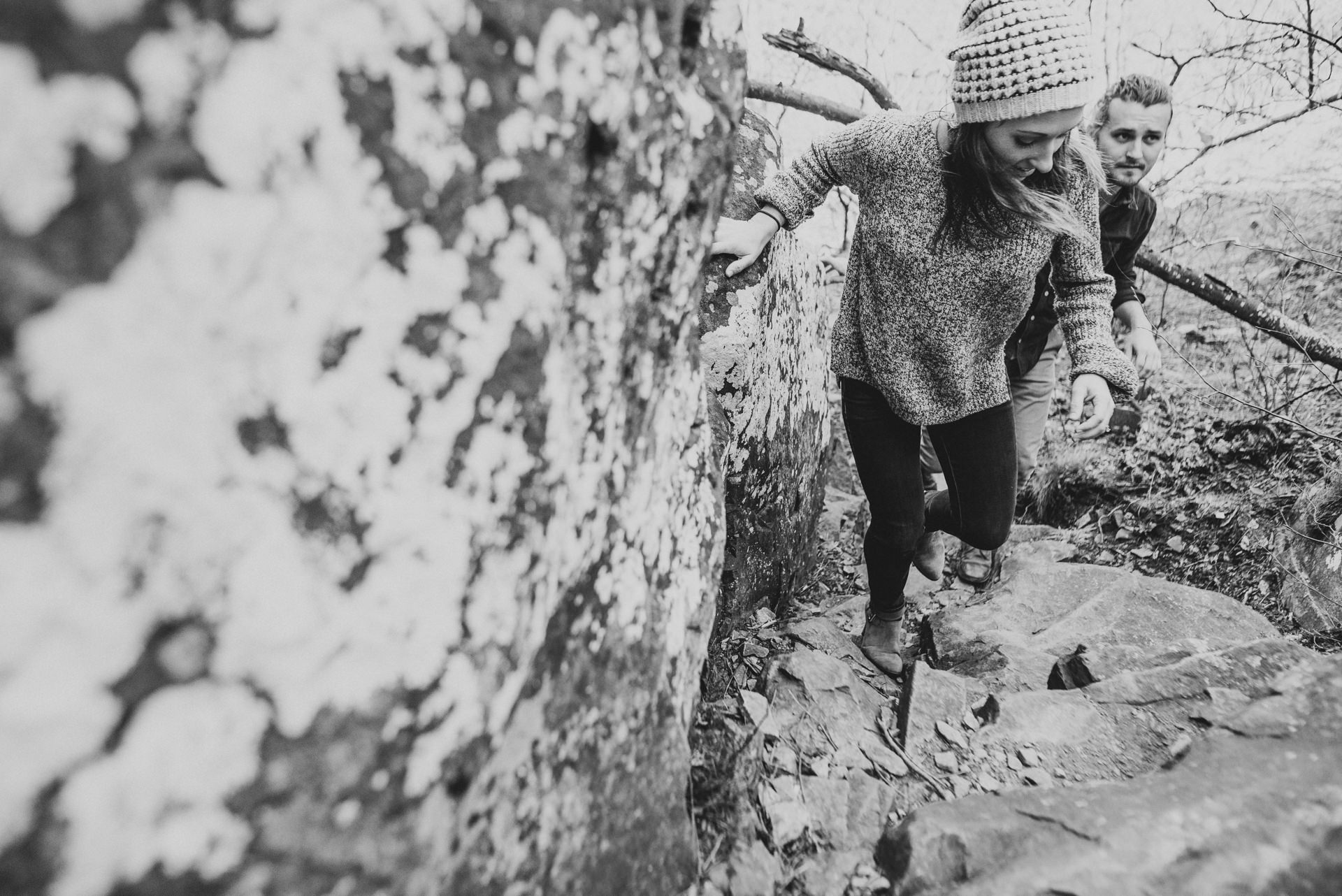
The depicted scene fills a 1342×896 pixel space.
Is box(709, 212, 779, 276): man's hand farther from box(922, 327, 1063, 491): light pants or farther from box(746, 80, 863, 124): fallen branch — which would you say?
box(746, 80, 863, 124): fallen branch

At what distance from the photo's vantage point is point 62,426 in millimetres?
637

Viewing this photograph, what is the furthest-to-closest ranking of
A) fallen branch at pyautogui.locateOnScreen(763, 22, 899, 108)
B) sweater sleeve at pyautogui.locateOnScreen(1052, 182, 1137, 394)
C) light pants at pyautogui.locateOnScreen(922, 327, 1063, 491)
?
fallen branch at pyautogui.locateOnScreen(763, 22, 899, 108)
light pants at pyautogui.locateOnScreen(922, 327, 1063, 491)
sweater sleeve at pyautogui.locateOnScreen(1052, 182, 1137, 394)

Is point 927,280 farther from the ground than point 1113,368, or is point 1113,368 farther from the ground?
point 927,280

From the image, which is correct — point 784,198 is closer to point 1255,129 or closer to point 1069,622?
point 1069,622

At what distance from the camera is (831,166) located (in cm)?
245

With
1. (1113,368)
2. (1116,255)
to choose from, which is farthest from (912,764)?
(1116,255)

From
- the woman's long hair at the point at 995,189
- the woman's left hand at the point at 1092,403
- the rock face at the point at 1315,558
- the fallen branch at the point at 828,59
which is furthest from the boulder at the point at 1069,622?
the fallen branch at the point at 828,59

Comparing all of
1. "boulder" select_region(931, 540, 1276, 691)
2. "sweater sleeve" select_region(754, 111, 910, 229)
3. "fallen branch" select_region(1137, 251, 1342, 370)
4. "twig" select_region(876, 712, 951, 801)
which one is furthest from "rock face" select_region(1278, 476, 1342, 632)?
"sweater sleeve" select_region(754, 111, 910, 229)

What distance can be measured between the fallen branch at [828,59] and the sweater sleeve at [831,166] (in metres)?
3.32

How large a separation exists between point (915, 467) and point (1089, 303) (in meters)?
0.79

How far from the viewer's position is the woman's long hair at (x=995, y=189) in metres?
2.12

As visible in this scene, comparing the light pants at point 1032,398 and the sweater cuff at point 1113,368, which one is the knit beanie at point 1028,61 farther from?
the light pants at point 1032,398

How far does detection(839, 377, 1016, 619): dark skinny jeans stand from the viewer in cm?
261

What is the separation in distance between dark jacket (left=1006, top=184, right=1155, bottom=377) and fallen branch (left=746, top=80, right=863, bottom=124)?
2.60 metres
